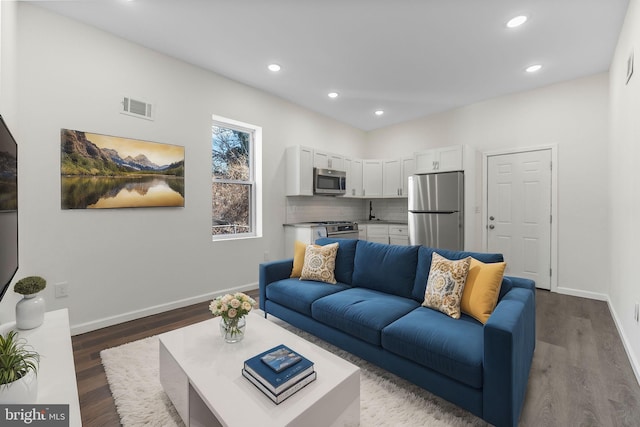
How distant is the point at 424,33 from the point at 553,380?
10.1 feet

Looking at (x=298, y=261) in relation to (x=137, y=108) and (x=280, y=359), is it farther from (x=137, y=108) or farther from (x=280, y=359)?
(x=137, y=108)

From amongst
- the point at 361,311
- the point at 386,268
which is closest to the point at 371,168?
the point at 386,268

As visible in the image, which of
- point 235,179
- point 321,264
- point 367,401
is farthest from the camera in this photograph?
point 235,179

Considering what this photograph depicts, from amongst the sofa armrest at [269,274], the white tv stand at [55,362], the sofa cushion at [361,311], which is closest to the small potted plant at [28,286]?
the white tv stand at [55,362]

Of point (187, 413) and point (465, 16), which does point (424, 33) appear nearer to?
point (465, 16)

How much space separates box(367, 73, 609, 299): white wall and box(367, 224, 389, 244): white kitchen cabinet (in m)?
2.17

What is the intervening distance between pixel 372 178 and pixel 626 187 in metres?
3.64

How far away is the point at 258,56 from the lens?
3.26 m

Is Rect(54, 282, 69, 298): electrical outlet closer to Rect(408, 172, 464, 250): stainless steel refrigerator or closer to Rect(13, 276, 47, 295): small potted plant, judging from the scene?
Rect(13, 276, 47, 295): small potted plant

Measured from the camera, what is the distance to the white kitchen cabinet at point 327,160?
4.74 metres

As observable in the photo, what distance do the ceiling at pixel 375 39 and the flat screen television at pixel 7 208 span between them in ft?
5.48

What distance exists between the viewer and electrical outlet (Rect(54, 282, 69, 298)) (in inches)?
101

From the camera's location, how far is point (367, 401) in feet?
5.74

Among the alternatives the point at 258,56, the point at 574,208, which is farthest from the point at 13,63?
the point at 574,208
